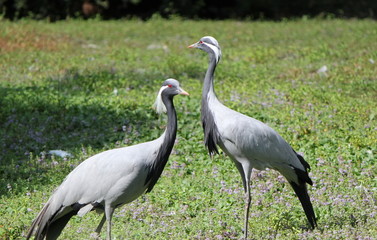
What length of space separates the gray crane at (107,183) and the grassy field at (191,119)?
503mm

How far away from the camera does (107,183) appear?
18.0 ft

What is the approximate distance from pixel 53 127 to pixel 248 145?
401 centimetres

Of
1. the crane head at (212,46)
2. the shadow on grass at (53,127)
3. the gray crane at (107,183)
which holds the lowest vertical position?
the shadow on grass at (53,127)

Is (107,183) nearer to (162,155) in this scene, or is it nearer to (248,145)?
(162,155)

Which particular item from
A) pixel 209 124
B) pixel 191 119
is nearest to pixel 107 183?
Result: pixel 209 124

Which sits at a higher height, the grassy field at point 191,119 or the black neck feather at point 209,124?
the black neck feather at point 209,124

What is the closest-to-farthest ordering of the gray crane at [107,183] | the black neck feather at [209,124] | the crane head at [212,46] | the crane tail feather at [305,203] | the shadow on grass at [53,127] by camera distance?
the gray crane at [107,183] < the crane tail feather at [305,203] < the black neck feather at [209,124] < the crane head at [212,46] < the shadow on grass at [53,127]

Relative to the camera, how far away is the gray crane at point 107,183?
17.9 feet

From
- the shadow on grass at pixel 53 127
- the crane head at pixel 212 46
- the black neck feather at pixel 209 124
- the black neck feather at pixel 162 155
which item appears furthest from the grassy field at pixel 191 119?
the crane head at pixel 212 46

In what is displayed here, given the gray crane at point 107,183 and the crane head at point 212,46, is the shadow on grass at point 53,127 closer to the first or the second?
the gray crane at point 107,183

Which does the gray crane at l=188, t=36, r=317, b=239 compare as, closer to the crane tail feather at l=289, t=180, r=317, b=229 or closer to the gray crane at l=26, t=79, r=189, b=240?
the crane tail feather at l=289, t=180, r=317, b=229

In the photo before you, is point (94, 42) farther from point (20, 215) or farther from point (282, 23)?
point (20, 215)

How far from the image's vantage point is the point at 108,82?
11234mm

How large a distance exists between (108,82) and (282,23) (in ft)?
31.0
